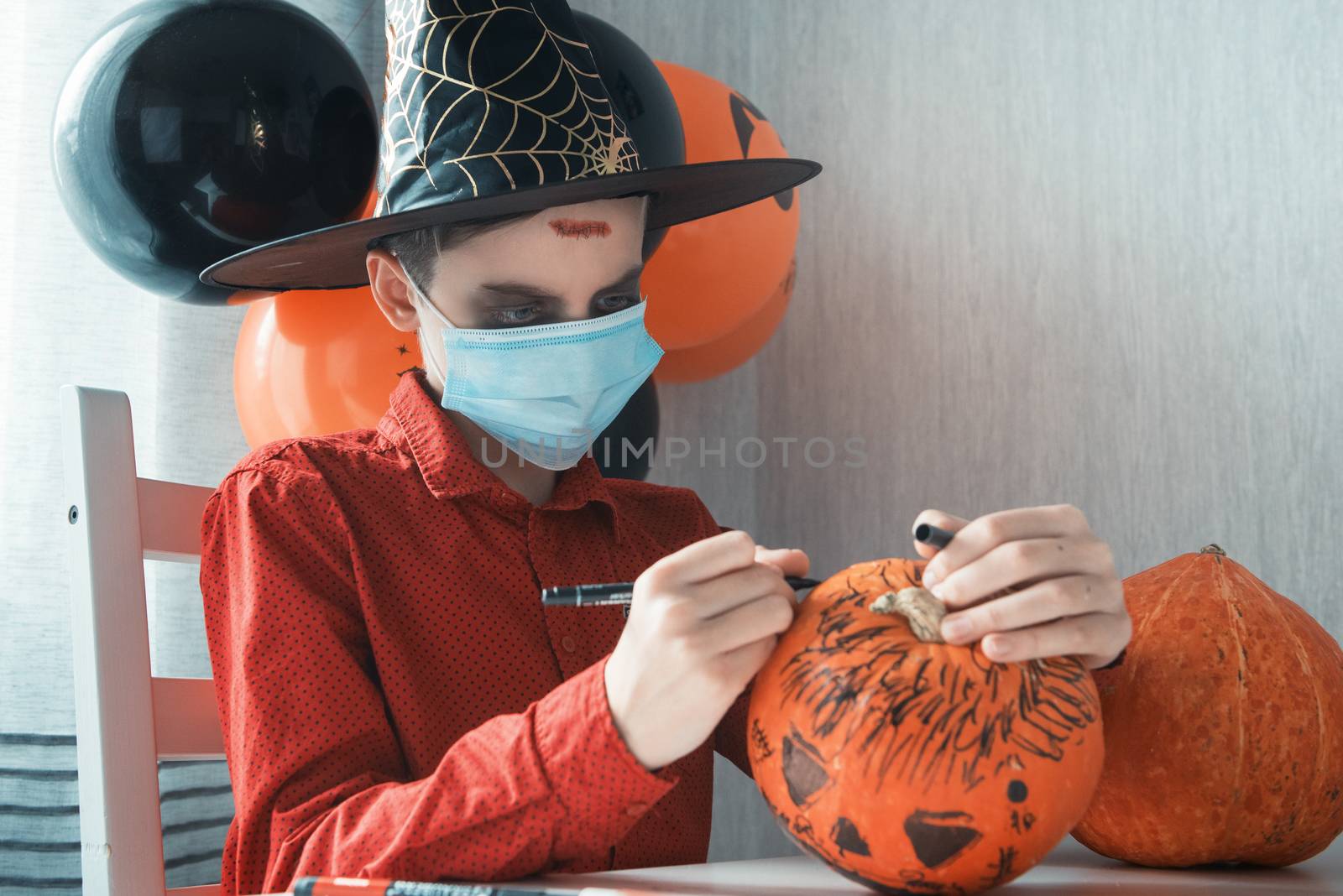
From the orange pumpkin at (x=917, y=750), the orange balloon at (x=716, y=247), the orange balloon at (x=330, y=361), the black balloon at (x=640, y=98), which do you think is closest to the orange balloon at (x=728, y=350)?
the orange balloon at (x=716, y=247)

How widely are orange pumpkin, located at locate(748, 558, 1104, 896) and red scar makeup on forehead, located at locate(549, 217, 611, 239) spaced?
543 millimetres

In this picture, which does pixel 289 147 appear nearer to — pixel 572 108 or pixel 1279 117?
pixel 572 108

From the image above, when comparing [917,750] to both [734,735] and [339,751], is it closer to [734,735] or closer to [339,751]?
[339,751]

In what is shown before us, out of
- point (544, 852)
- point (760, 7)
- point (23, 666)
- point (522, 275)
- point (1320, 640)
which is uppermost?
point (760, 7)

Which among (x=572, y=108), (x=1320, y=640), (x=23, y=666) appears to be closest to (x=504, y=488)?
(x=572, y=108)

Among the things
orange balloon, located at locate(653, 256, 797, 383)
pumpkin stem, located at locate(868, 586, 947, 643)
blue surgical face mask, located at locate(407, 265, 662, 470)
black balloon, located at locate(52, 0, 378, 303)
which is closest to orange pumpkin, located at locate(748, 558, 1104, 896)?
pumpkin stem, located at locate(868, 586, 947, 643)

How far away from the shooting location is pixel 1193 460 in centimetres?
142

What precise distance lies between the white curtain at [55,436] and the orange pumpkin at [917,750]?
1.21m

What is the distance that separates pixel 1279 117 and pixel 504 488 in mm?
994

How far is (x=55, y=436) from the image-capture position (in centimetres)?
150

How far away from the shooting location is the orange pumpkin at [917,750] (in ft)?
1.91

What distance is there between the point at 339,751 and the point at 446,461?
1.02 feet

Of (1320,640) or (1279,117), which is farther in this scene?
(1279,117)

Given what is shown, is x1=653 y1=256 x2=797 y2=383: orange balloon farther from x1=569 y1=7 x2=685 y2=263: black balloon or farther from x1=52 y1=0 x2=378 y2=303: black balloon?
x1=52 y1=0 x2=378 y2=303: black balloon
